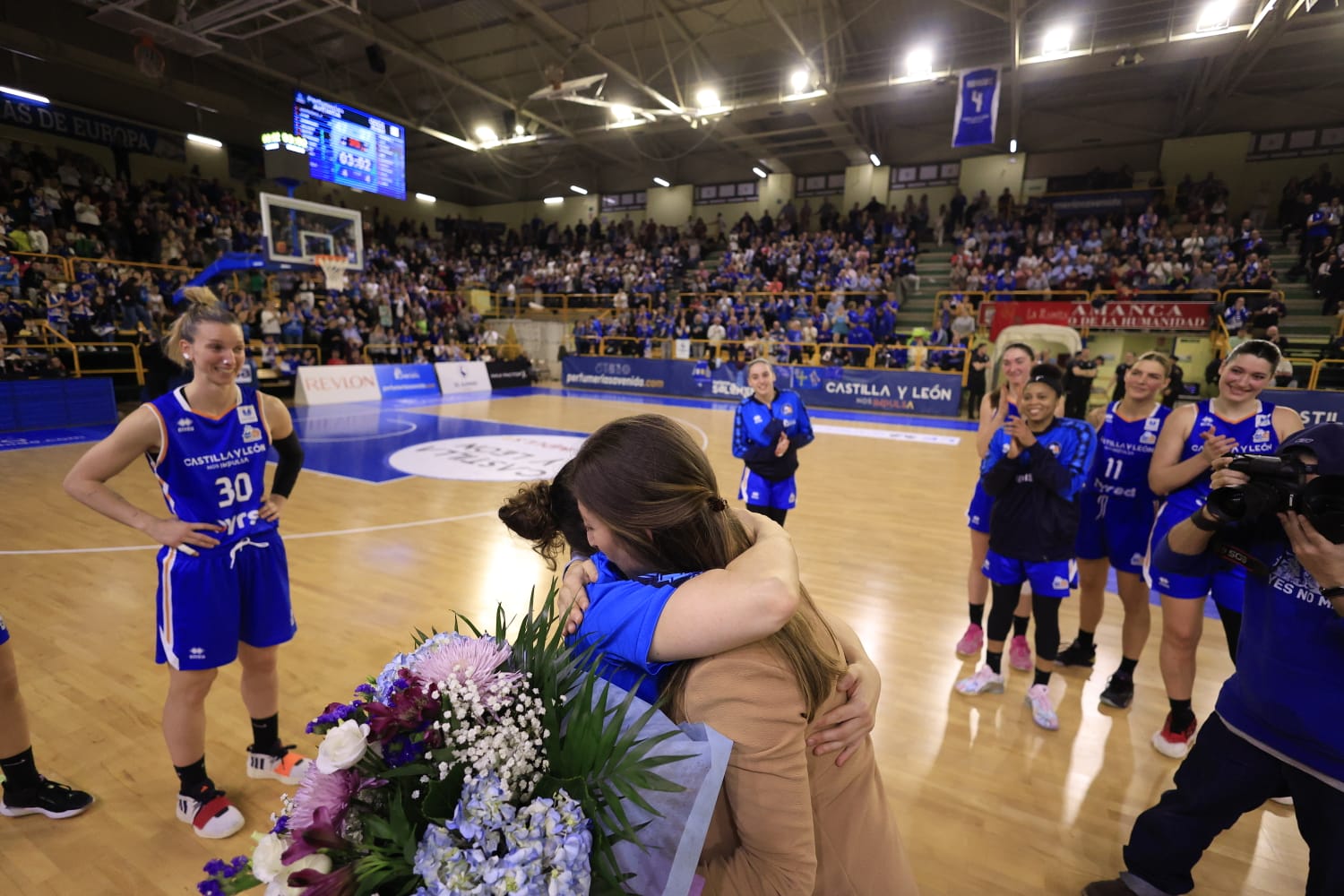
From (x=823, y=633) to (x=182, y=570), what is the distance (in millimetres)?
2339

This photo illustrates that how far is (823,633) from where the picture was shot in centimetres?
116

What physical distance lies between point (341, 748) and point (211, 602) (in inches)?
78.2

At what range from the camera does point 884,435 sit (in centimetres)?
1180

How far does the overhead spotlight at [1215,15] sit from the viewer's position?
11.7 meters

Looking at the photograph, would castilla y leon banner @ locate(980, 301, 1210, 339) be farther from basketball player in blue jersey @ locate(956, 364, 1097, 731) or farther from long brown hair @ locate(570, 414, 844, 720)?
long brown hair @ locate(570, 414, 844, 720)

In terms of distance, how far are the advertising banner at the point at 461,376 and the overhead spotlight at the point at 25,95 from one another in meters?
11.1

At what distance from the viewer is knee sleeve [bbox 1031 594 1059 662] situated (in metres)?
3.17

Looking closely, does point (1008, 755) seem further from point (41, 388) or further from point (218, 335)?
point (41, 388)

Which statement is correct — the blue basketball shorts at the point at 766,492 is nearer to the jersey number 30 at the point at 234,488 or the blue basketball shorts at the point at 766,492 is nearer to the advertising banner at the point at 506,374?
the jersey number 30 at the point at 234,488

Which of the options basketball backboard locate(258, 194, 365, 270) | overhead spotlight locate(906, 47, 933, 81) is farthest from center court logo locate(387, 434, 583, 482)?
overhead spotlight locate(906, 47, 933, 81)

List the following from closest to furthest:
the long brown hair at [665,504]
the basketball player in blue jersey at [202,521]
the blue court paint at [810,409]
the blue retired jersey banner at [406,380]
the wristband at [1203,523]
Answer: the long brown hair at [665,504] < the wristband at [1203,523] < the basketball player in blue jersey at [202,521] < the blue court paint at [810,409] < the blue retired jersey banner at [406,380]

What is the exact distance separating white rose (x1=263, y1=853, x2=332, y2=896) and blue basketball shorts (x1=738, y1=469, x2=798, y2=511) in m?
3.69

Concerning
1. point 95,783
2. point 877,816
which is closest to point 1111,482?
point 877,816

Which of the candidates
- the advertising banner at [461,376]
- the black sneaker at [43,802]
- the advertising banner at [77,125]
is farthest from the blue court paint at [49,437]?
the advertising banner at [77,125]
